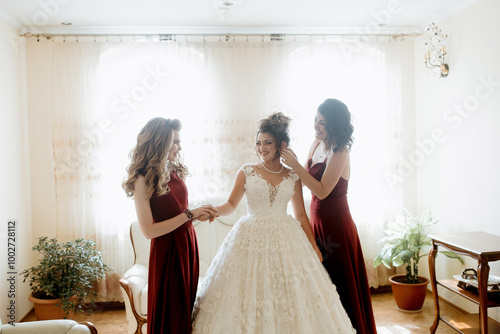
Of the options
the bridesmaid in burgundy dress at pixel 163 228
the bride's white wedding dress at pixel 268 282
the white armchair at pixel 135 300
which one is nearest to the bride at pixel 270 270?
the bride's white wedding dress at pixel 268 282

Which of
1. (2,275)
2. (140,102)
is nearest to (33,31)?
(140,102)

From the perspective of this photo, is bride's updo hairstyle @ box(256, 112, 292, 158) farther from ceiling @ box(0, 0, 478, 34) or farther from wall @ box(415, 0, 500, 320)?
wall @ box(415, 0, 500, 320)

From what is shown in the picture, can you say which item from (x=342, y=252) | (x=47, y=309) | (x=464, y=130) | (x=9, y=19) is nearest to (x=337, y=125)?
(x=342, y=252)

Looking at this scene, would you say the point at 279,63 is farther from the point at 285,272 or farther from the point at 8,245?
the point at 8,245

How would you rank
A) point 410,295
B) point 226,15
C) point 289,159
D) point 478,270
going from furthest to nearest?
point 410,295
point 226,15
point 478,270
point 289,159

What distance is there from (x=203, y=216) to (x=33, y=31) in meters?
2.92

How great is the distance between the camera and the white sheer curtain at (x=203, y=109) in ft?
13.7

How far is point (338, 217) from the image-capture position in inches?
109

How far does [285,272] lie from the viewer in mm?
2262

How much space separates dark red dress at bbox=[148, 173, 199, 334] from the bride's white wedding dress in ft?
0.32

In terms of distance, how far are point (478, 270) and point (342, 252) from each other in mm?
966

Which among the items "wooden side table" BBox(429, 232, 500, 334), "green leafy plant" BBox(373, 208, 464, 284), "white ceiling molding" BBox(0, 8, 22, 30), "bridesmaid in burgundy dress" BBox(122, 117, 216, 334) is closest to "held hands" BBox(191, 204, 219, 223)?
"bridesmaid in burgundy dress" BBox(122, 117, 216, 334)

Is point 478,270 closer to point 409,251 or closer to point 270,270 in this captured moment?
point 409,251

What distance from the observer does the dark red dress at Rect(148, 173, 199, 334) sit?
2.29 meters
